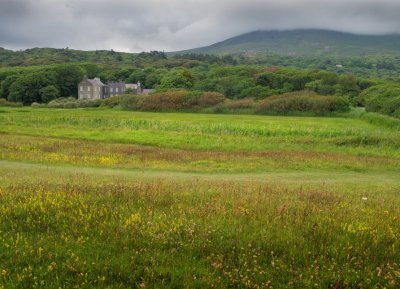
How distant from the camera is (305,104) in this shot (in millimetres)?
95000

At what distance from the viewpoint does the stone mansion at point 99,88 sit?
162000mm

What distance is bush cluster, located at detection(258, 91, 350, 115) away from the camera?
9344 centimetres

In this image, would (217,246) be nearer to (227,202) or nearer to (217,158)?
(227,202)

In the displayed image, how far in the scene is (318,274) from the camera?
788 cm

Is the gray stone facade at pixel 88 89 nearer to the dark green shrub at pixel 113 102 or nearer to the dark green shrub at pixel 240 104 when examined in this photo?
the dark green shrub at pixel 113 102

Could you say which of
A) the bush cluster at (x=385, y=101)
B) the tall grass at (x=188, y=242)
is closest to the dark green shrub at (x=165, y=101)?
the bush cluster at (x=385, y=101)

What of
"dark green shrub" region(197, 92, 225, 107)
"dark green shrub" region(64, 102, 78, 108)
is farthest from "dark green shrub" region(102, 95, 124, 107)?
"dark green shrub" region(197, 92, 225, 107)

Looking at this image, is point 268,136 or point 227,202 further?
point 268,136

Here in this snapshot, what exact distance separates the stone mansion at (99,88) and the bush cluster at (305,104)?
2969 inches

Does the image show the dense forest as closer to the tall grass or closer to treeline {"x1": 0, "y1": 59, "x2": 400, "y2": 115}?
treeline {"x1": 0, "y1": 59, "x2": 400, "y2": 115}

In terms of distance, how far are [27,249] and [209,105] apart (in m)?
95.6

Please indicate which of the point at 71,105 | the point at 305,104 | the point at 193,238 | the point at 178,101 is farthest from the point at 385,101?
the point at 193,238

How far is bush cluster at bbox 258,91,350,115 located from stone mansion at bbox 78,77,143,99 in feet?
247

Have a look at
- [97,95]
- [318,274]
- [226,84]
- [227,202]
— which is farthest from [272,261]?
[97,95]
